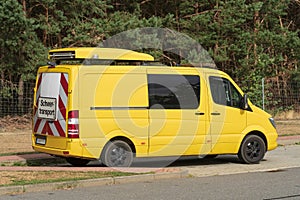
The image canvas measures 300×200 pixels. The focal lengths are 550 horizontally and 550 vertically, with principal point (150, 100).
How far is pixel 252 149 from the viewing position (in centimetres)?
1317

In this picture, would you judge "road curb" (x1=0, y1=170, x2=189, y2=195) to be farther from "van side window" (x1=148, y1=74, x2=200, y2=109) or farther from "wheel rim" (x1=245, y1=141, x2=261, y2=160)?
"wheel rim" (x1=245, y1=141, x2=261, y2=160)

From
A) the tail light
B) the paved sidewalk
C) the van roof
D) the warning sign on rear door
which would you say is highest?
the van roof

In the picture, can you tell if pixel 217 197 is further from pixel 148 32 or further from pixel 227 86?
pixel 148 32

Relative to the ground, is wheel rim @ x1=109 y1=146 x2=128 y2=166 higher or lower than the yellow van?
lower

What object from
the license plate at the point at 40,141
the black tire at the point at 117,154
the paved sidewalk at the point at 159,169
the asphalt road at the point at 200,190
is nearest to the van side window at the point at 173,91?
the black tire at the point at 117,154

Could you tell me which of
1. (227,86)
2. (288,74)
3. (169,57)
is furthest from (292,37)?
(227,86)

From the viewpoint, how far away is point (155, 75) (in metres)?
12.1

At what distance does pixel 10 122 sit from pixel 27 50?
125 inches

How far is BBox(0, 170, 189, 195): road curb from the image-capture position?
9424mm

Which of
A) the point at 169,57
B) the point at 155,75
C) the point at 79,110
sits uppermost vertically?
the point at 169,57

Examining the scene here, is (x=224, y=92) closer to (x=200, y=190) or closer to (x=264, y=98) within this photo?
(x=200, y=190)

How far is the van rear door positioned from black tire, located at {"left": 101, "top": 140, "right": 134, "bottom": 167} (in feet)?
3.22

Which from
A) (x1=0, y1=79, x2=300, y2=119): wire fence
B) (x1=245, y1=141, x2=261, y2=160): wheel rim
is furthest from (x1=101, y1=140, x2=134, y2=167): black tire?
(x1=0, y1=79, x2=300, y2=119): wire fence

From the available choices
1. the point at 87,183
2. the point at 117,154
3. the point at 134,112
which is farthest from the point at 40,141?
the point at 87,183
